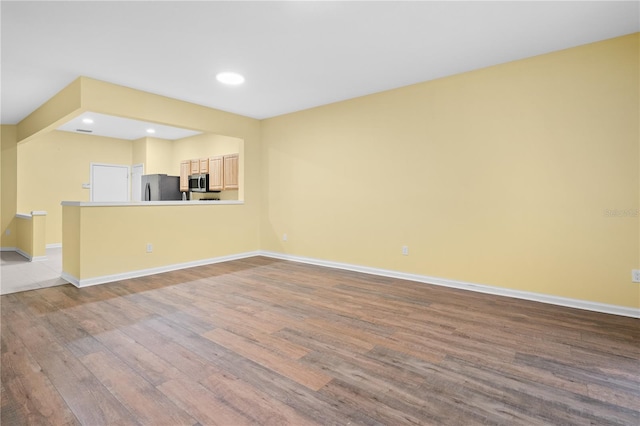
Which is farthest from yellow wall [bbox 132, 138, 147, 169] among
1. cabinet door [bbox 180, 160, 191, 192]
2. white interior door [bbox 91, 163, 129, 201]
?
cabinet door [bbox 180, 160, 191, 192]

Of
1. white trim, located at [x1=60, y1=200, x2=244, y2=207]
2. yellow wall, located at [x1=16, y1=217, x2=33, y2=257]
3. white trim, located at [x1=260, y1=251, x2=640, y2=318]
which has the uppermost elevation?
white trim, located at [x1=60, y1=200, x2=244, y2=207]

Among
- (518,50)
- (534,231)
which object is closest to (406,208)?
(534,231)

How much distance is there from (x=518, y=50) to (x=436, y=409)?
3.31 m

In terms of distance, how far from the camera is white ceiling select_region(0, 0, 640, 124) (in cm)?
247

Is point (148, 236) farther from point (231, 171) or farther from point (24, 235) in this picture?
point (24, 235)

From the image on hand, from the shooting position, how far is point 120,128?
668cm

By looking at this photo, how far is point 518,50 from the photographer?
313 cm

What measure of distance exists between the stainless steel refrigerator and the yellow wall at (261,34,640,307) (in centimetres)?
308

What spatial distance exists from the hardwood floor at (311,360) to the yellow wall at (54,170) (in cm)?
415

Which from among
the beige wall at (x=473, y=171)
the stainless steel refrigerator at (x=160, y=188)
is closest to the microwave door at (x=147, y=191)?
the stainless steel refrigerator at (x=160, y=188)

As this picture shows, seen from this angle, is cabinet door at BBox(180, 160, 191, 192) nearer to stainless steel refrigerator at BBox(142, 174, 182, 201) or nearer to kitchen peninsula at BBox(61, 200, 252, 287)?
stainless steel refrigerator at BBox(142, 174, 182, 201)

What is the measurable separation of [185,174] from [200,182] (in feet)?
2.67

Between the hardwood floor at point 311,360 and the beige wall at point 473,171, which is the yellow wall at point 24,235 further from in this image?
the hardwood floor at point 311,360

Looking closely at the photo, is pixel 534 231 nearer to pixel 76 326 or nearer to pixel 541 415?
pixel 541 415
